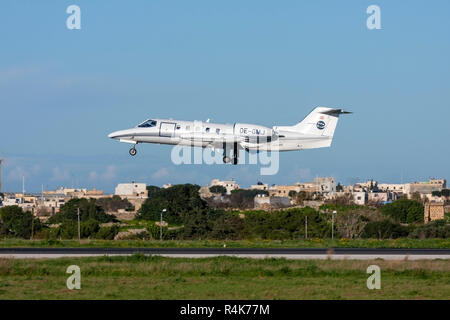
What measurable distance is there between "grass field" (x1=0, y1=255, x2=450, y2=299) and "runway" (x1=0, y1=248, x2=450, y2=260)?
3.19 meters

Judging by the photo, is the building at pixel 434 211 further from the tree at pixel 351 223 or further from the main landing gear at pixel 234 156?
the main landing gear at pixel 234 156

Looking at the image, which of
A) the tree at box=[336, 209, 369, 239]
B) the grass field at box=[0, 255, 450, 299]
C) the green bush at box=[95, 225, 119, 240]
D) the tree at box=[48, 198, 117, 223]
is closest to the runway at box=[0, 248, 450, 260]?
the grass field at box=[0, 255, 450, 299]

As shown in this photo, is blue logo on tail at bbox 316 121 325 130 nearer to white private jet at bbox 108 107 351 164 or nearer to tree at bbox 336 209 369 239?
white private jet at bbox 108 107 351 164

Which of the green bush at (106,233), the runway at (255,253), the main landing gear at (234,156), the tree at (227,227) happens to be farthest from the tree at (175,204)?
the runway at (255,253)

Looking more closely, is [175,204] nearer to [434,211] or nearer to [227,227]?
[227,227]

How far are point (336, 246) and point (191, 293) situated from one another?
25.7 metres

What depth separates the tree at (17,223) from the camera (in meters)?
93.9

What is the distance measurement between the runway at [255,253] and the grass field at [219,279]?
319 centimetres

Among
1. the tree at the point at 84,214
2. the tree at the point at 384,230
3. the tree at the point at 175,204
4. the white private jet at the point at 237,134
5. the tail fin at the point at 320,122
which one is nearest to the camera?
the white private jet at the point at 237,134

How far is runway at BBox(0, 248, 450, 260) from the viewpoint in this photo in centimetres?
4412
